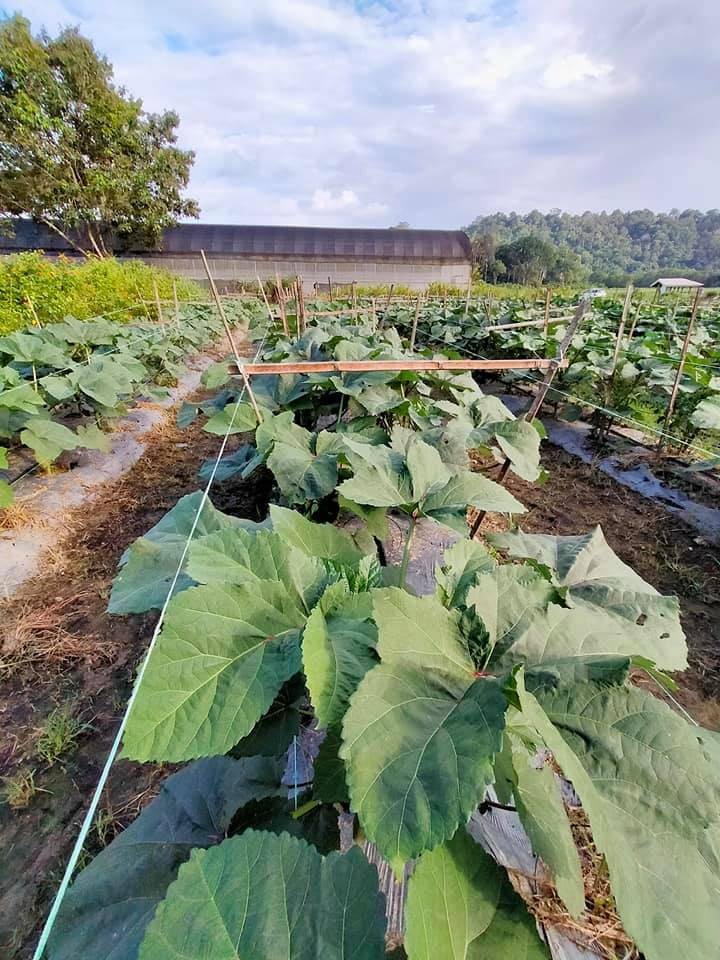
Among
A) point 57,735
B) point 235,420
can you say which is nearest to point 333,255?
point 235,420

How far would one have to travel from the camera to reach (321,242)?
2544 centimetres

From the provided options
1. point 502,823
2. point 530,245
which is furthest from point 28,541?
point 530,245

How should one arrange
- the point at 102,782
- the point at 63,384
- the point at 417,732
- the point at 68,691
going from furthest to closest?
the point at 63,384 < the point at 68,691 < the point at 102,782 < the point at 417,732

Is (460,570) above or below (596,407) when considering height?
above

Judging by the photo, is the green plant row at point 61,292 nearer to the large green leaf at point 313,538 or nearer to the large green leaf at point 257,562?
the large green leaf at point 313,538

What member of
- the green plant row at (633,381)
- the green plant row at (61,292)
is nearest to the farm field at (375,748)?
the green plant row at (633,381)

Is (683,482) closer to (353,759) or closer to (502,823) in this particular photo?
(502,823)

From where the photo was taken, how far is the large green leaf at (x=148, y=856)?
720mm

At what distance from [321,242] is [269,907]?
28269 mm

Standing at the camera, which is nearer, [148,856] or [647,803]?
[647,803]

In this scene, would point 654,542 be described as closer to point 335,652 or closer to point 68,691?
point 335,652

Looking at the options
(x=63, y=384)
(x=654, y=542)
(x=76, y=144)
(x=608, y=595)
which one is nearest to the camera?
(x=608, y=595)

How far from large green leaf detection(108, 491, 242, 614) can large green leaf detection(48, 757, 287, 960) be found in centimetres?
39

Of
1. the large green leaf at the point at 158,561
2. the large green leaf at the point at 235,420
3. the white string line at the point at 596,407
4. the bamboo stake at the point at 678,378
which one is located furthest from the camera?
the bamboo stake at the point at 678,378
